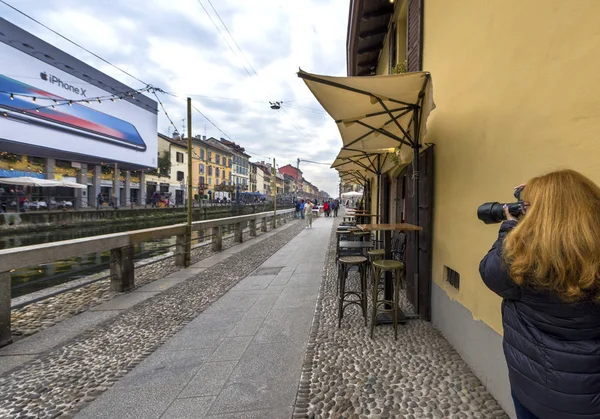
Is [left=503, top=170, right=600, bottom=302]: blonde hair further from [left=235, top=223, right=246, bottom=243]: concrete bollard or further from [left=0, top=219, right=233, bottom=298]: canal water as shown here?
[left=235, top=223, right=246, bottom=243]: concrete bollard

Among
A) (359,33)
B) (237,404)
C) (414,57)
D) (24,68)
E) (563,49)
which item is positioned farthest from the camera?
(24,68)

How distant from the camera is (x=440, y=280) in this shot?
3475mm

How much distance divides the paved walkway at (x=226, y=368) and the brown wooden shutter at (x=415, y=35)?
13.1 ft

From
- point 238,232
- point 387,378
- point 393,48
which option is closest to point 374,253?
point 387,378

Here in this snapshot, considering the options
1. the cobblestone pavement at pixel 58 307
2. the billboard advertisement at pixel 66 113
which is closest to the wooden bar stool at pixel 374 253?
the cobblestone pavement at pixel 58 307

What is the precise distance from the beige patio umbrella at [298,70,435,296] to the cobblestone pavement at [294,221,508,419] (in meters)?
1.01

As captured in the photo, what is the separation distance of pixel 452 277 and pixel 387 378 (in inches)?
51.5

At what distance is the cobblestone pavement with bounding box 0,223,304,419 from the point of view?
7.85ft

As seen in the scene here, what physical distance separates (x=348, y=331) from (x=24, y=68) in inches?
1301

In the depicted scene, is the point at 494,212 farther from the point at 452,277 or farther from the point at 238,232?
the point at 238,232

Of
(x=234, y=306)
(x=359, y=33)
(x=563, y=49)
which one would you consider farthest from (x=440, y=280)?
(x=359, y=33)

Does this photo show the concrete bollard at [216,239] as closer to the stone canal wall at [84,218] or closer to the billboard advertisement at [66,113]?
the stone canal wall at [84,218]

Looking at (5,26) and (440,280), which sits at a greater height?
(5,26)

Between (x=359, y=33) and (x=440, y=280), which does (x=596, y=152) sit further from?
(x=359, y=33)
